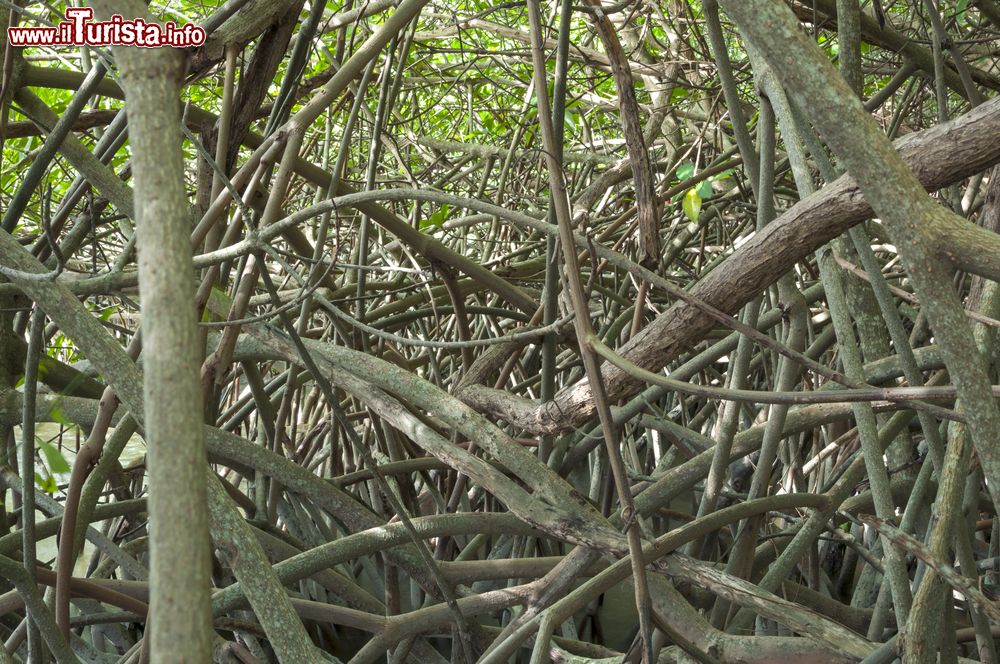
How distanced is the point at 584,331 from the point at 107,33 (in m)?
0.47

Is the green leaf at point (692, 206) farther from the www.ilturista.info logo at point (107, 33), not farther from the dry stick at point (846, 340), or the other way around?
the www.ilturista.info logo at point (107, 33)

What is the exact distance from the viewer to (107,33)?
57cm

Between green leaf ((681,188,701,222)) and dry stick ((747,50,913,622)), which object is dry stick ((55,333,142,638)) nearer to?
green leaf ((681,188,701,222))

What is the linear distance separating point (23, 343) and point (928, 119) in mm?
2358

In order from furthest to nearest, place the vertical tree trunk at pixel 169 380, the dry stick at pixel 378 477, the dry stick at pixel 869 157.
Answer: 1. the dry stick at pixel 378 477
2. the dry stick at pixel 869 157
3. the vertical tree trunk at pixel 169 380

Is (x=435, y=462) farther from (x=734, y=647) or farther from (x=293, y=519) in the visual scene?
(x=734, y=647)

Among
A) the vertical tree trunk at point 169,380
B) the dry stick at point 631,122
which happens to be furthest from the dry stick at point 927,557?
the vertical tree trunk at point 169,380

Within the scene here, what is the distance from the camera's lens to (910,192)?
716 millimetres

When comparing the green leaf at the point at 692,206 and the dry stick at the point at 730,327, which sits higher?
the green leaf at the point at 692,206

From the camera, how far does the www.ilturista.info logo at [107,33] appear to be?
20.7 inches

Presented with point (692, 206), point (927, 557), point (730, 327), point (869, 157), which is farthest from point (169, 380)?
point (692, 206)

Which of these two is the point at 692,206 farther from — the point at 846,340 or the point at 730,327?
the point at 730,327

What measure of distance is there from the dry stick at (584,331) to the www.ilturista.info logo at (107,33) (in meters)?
0.30

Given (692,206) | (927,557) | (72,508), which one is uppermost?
(692,206)
